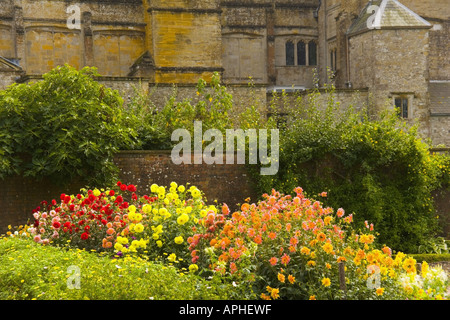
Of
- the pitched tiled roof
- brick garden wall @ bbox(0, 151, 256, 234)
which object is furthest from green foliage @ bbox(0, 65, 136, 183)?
the pitched tiled roof


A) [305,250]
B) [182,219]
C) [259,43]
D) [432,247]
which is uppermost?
[259,43]

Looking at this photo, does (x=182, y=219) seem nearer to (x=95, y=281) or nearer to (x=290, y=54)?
(x=95, y=281)

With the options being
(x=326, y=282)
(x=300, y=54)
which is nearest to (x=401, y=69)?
(x=300, y=54)

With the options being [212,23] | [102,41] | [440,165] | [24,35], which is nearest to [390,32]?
[212,23]

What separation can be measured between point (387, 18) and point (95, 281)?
2507 centimetres

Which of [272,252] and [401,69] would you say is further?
[401,69]

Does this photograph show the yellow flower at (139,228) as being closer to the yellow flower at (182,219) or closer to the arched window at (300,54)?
the yellow flower at (182,219)

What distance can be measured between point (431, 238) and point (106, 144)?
31.0 ft

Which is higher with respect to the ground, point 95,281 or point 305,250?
point 305,250

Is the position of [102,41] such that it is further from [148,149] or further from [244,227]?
[244,227]

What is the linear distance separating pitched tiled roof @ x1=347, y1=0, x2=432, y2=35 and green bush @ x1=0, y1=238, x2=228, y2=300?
76.1 feet

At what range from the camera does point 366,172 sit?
1947cm

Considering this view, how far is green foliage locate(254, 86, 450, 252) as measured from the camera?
19.0 metres

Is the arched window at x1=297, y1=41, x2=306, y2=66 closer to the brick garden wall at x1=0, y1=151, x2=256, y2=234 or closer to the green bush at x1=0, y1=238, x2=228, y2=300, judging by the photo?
the brick garden wall at x1=0, y1=151, x2=256, y2=234
